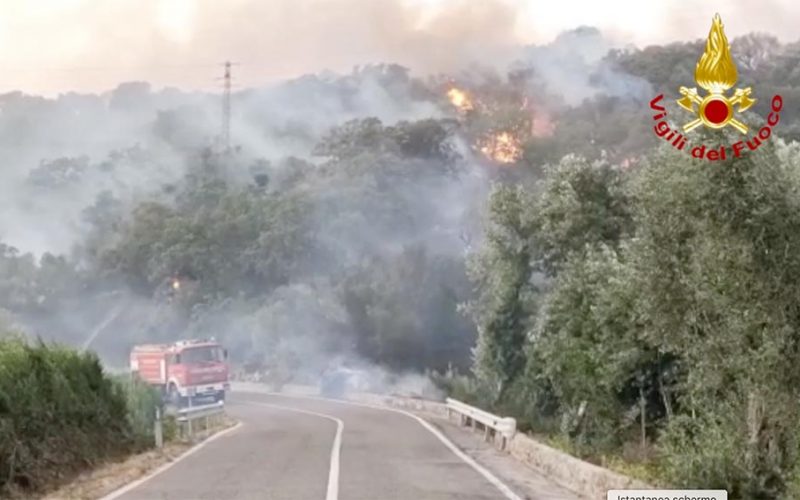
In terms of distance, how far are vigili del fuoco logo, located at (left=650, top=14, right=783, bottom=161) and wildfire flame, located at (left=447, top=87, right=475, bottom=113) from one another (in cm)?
11546

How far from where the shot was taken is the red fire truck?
162 ft

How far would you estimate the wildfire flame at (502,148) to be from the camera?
104250 mm

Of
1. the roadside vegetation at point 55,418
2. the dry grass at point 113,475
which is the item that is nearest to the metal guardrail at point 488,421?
the dry grass at point 113,475

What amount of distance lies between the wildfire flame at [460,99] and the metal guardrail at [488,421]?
9254cm

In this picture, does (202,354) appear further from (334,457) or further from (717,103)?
(717,103)

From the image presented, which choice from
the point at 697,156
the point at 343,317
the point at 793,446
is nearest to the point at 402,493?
the point at 793,446

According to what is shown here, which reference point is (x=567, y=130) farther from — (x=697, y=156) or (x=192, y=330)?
(x=697, y=156)

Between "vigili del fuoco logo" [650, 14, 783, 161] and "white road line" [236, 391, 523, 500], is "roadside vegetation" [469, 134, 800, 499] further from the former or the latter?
"white road line" [236, 391, 523, 500]

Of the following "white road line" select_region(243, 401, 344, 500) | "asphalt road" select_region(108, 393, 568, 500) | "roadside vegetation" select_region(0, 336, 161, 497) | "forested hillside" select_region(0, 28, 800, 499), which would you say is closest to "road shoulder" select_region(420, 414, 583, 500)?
"asphalt road" select_region(108, 393, 568, 500)

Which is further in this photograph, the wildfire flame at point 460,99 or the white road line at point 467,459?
the wildfire flame at point 460,99

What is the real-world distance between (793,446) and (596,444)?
10201 mm

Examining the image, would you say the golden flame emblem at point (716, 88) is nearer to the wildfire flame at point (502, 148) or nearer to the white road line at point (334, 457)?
the white road line at point (334, 457)

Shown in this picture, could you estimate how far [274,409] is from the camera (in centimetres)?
5266
